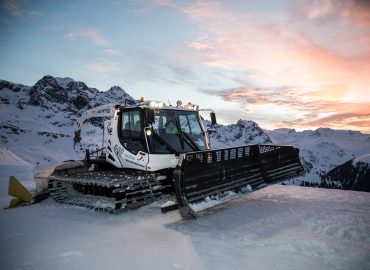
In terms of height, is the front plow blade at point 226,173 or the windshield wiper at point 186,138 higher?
the windshield wiper at point 186,138

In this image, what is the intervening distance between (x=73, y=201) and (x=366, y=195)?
8137 mm

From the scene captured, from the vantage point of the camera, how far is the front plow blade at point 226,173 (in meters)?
6.78

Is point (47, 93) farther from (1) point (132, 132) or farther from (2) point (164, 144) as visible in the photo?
(2) point (164, 144)

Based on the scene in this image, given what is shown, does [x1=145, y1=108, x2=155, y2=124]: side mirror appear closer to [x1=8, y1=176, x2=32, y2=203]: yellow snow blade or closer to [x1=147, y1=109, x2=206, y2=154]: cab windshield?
[x1=147, y1=109, x2=206, y2=154]: cab windshield

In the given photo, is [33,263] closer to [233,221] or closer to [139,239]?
[139,239]

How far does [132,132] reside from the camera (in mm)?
9180

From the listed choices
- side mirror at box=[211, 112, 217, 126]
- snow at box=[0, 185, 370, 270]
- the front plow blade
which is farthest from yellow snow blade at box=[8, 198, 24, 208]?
side mirror at box=[211, 112, 217, 126]

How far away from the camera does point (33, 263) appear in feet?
15.8

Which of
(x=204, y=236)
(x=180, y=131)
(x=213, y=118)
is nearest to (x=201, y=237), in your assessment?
(x=204, y=236)

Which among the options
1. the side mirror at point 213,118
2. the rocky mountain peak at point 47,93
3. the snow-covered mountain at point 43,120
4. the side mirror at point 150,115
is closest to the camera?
the side mirror at point 150,115

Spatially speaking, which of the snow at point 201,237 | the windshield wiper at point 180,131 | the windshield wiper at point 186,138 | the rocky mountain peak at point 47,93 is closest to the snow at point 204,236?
the snow at point 201,237

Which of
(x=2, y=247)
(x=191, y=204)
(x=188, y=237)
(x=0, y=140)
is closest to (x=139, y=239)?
(x=188, y=237)

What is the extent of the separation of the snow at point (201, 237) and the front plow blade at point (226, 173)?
450 millimetres

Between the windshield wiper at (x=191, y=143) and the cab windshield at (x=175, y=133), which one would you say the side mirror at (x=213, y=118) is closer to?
the cab windshield at (x=175, y=133)
